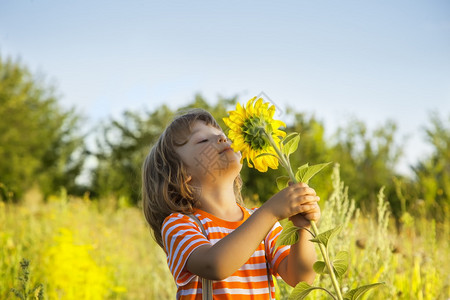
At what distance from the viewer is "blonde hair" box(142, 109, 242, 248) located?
1.50m

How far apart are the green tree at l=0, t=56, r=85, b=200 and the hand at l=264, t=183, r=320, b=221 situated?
1398 cm

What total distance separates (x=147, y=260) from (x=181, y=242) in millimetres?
4431

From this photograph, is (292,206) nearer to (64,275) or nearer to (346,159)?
(64,275)

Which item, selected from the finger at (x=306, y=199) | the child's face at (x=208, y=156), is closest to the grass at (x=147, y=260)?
the child's face at (x=208, y=156)

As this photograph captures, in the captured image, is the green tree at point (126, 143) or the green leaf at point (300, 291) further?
the green tree at point (126, 143)

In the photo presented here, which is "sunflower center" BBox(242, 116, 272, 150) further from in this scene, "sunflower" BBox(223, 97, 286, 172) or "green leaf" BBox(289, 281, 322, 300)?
"green leaf" BBox(289, 281, 322, 300)

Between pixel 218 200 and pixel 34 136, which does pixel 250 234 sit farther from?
pixel 34 136

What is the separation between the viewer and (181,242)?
48.7 inches

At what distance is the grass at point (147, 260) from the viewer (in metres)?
2.28

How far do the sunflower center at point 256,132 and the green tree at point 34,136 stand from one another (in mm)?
13974

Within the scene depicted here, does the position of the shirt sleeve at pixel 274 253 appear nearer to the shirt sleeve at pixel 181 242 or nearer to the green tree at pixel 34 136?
the shirt sleeve at pixel 181 242

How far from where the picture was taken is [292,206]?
3.23ft

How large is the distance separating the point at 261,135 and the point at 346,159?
34.8 ft

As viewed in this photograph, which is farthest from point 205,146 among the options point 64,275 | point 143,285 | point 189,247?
point 143,285
